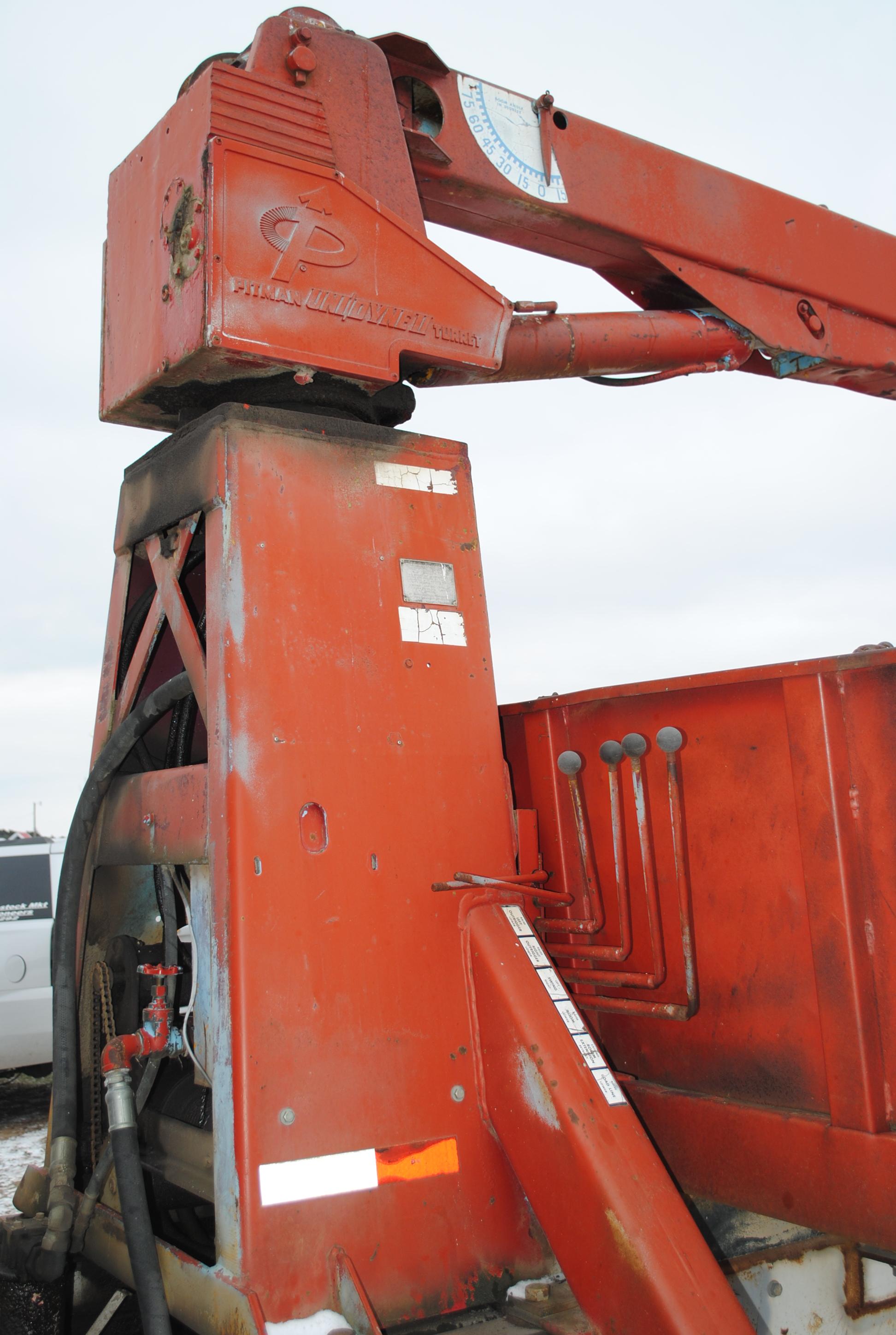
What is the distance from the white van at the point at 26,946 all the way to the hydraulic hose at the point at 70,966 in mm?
3784

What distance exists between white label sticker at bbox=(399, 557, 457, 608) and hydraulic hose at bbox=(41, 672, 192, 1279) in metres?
0.57

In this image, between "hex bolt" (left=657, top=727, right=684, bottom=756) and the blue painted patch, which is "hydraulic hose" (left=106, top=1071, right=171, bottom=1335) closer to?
"hex bolt" (left=657, top=727, right=684, bottom=756)

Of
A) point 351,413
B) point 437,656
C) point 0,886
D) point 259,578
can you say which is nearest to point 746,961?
point 437,656

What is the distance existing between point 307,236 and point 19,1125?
4809 millimetres

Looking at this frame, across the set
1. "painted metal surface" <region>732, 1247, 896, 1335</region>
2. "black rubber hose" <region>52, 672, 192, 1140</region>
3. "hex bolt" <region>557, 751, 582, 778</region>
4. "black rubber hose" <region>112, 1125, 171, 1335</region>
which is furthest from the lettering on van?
"painted metal surface" <region>732, 1247, 896, 1335</region>

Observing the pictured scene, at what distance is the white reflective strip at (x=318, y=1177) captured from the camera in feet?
6.48

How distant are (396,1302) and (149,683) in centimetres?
165

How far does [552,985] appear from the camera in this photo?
2332 mm

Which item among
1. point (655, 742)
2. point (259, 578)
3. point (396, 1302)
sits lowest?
point (396, 1302)

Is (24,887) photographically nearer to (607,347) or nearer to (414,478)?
(414,478)

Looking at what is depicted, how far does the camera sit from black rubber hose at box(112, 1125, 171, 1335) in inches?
77.4

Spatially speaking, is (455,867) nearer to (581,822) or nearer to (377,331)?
(581,822)

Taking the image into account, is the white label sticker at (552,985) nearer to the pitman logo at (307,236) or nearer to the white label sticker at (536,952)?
the white label sticker at (536,952)

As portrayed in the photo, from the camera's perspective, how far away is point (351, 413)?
263cm
